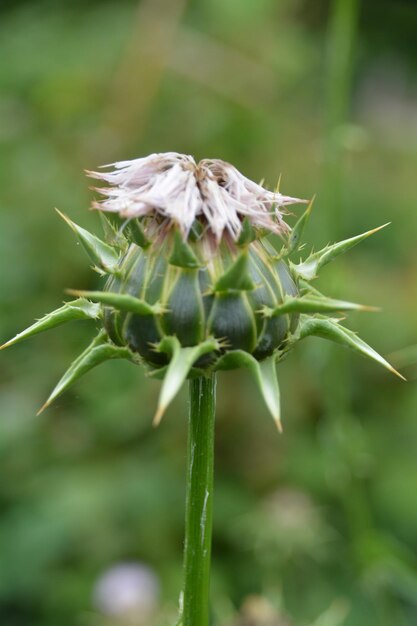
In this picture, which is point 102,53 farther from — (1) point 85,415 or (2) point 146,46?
(1) point 85,415

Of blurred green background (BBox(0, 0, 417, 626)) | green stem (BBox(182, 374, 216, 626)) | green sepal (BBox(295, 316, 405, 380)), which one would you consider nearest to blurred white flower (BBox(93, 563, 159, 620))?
blurred green background (BBox(0, 0, 417, 626))

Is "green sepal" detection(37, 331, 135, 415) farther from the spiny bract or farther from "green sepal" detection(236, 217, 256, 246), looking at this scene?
"green sepal" detection(236, 217, 256, 246)

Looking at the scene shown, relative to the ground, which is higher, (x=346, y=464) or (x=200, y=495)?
(x=200, y=495)

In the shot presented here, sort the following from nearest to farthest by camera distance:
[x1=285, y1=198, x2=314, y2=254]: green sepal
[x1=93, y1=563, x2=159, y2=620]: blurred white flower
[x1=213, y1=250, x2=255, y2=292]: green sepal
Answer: [x1=213, y1=250, x2=255, y2=292]: green sepal < [x1=285, y1=198, x2=314, y2=254]: green sepal < [x1=93, y1=563, x2=159, y2=620]: blurred white flower

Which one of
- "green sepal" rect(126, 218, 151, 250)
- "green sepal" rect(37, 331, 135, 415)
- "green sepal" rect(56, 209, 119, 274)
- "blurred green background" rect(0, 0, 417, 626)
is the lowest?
"blurred green background" rect(0, 0, 417, 626)

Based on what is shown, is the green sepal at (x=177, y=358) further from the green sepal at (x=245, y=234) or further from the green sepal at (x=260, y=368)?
the green sepal at (x=245, y=234)

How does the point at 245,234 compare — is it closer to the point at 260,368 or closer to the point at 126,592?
the point at 260,368

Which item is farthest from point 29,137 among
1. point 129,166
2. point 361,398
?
point 129,166
